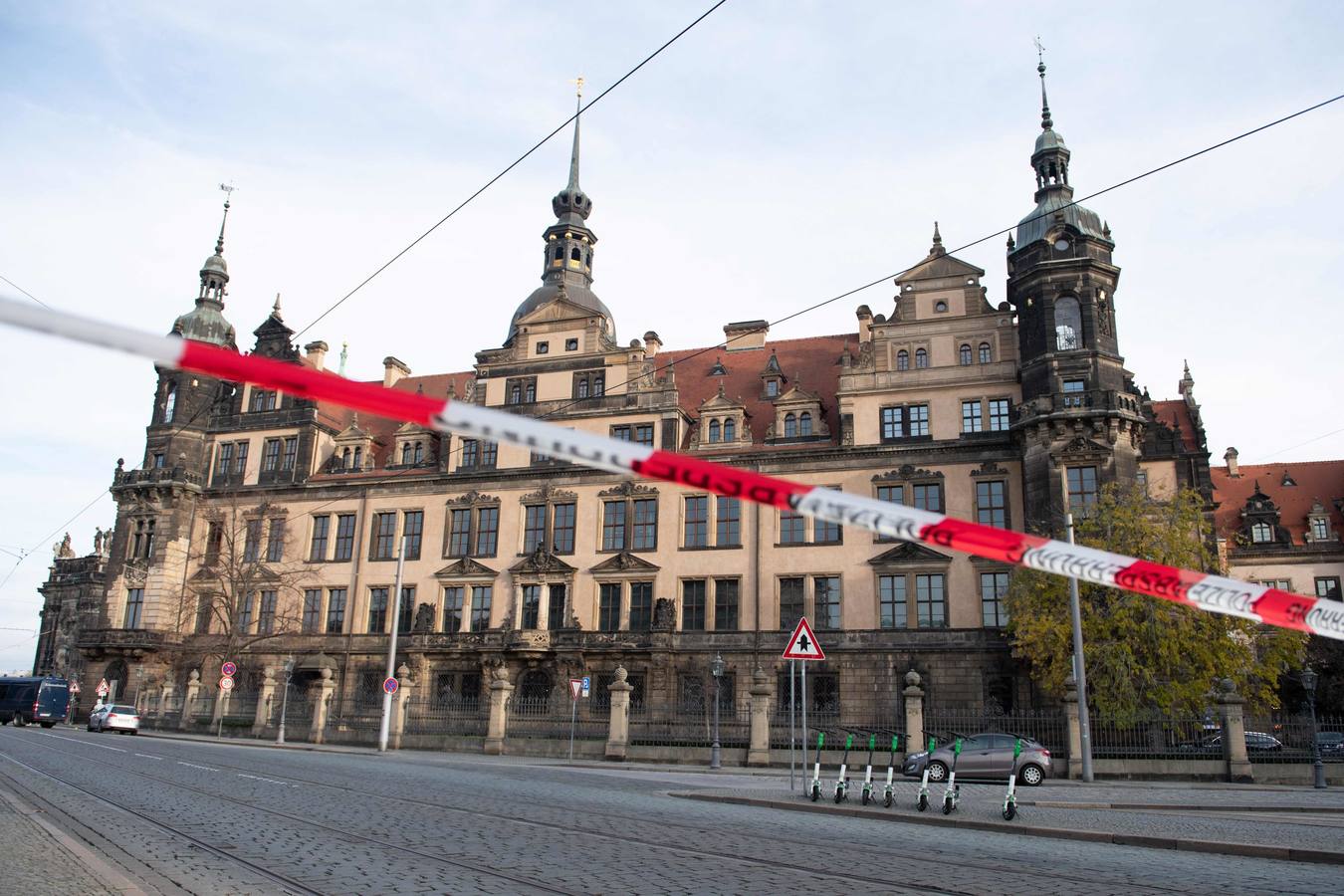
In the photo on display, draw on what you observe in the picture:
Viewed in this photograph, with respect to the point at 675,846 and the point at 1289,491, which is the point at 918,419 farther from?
the point at 1289,491

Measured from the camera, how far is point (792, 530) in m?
42.9

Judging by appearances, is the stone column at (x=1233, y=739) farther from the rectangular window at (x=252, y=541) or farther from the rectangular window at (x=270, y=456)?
the rectangular window at (x=270, y=456)

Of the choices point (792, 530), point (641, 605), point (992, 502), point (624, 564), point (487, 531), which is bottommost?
point (641, 605)

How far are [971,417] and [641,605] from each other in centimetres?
1589

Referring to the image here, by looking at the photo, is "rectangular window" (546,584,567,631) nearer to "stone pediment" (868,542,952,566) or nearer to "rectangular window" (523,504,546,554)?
"rectangular window" (523,504,546,554)

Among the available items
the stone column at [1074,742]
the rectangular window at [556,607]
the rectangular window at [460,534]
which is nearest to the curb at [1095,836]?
the stone column at [1074,742]

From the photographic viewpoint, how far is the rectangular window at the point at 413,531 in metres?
48.8

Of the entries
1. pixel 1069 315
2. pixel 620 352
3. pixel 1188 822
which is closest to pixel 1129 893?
pixel 1188 822

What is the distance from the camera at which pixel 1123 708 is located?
3095 centimetres

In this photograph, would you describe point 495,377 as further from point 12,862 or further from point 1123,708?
point 12,862

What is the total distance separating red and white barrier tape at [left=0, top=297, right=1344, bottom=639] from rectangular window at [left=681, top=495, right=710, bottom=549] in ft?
125

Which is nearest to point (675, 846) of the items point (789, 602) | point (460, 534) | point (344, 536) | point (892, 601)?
point (892, 601)

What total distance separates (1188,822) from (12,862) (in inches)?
587

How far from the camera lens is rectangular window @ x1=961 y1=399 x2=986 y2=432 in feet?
136
